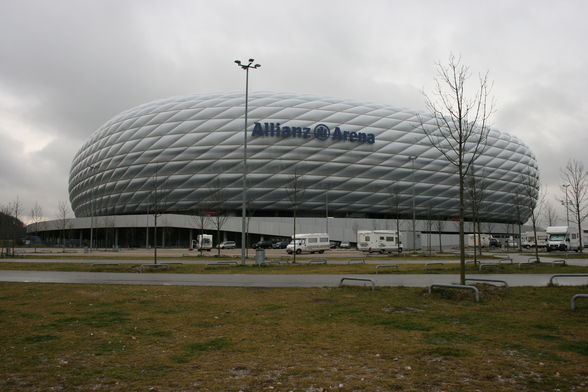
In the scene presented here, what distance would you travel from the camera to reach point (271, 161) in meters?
61.2

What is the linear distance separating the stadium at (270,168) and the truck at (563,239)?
1350 centimetres

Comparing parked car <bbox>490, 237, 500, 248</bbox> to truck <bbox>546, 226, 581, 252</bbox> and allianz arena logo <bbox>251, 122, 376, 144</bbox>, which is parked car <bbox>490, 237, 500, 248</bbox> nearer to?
truck <bbox>546, 226, 581, 252</bbox>

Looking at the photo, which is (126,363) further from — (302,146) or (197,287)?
(302,146)

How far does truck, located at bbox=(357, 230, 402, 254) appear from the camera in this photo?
4178 cm

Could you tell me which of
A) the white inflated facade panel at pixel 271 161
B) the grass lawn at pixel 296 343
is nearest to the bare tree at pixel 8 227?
the white inflated facade panel at pixel 271 161

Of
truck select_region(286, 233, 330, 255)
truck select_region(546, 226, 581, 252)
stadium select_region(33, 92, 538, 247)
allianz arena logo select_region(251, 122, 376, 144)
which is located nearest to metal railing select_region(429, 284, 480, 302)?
truck select_region(286, 233, 330, 255)

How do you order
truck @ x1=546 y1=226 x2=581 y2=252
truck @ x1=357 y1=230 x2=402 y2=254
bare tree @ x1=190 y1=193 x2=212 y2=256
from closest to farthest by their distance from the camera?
truck @ x1=357 y1=230 x2=402 y2=254 → truck @ x1=546 y1=226 x2=581 y2=252 → bare tree @ x1=190 y1=193 x2=212 y2=256

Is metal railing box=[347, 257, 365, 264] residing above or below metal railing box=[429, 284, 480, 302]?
below

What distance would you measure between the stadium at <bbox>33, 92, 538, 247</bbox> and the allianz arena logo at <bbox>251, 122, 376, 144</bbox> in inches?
5.6

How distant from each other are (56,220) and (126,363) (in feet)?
260

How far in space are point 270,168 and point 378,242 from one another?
79.3ft

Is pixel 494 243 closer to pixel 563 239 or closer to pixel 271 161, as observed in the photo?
pixel 563 239

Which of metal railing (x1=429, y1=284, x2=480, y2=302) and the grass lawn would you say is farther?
metal railing (x1=429, y1=284, x2=480, y2=302)

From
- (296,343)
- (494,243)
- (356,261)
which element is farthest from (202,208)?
(296,343)
